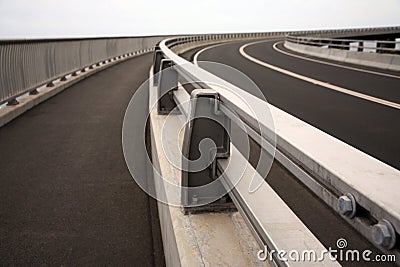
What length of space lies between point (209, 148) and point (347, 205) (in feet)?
6.28

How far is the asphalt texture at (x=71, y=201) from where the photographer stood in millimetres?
3568

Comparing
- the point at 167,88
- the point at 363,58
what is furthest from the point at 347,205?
the point at 363,58

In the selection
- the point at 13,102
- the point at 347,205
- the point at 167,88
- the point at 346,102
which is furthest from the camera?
the point at 346,102

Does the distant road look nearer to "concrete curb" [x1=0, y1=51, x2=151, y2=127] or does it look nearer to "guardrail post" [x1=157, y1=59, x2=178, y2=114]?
"guardrail post" [x1=157, y1=59, x2=178, y2=114]

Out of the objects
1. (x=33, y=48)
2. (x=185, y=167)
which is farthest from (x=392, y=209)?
(x=33, y=48)

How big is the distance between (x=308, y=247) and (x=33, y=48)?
9.62m

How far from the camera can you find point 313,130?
66.2 inches

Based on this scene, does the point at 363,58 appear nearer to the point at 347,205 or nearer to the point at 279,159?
the point at 279,159

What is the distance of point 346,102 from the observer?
9.45 meters

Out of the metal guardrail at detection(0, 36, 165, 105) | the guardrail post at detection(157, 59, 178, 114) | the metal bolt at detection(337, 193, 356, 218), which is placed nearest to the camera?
the metal bolt at detection(337, 193, 356, 218)

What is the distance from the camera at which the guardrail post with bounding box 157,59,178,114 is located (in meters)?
5.73

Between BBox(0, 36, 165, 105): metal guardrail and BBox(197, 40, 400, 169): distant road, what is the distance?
5.38 meters

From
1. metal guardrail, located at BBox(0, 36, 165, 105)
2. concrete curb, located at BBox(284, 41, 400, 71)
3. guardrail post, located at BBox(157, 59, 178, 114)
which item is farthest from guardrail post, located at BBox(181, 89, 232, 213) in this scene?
concrete curb, located at BBox(284, 41, 400, 71)

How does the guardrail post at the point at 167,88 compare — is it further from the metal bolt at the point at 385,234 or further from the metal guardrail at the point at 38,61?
the metal bolt at the point at 385,234
